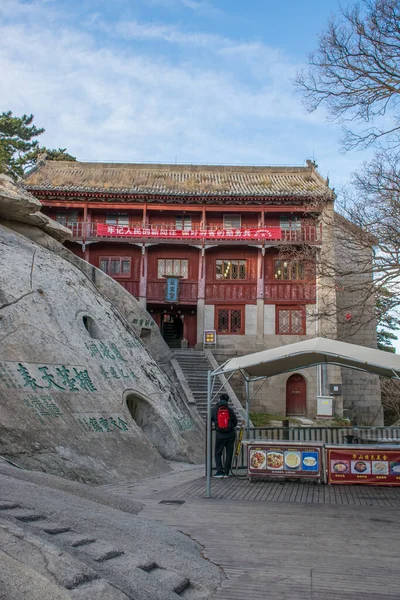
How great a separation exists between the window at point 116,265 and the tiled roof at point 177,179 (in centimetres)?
364

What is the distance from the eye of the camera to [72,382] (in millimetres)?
12656

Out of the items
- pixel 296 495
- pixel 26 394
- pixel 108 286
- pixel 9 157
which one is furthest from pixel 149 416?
pixel 9 157

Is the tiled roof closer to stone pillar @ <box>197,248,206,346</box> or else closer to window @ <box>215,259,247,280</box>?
stone pillar @ <box>197,248,206,346</box>

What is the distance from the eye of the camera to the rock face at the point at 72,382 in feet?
35.5

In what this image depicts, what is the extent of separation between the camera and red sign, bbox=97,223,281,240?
96.8ft

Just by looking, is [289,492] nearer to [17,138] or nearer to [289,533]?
[289,533]

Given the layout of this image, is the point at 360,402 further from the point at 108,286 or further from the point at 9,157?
the point at 9,157

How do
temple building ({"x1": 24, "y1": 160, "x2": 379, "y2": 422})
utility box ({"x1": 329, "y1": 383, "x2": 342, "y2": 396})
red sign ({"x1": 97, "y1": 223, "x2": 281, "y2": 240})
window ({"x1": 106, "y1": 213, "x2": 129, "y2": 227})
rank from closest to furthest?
utility box ({"x1": 329, "y1": 383, "x2": 342, "y2": 396})
red sign ({"x1": 97, "y1": 223, "x2": 281, "y2": 240})
temple building ({"x1": 24, "y1": 160, "x2": 379, "y2": 422})
window ({"x1": 106, "y1": 213, "x2": 129, "y2": 227})

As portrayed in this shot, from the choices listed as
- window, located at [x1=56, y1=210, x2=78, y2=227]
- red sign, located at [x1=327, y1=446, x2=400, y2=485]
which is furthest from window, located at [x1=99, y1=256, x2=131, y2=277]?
red sign, located at [x1=327, y1=446, x2=400, y2=485]

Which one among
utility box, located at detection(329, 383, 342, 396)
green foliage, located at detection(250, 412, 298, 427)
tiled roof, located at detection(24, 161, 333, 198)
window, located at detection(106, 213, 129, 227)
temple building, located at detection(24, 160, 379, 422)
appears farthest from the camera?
window, located at detection(106, 213, 129, 227)

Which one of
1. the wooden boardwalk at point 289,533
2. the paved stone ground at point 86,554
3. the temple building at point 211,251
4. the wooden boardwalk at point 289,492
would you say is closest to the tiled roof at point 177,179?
the temple building at point 211,251

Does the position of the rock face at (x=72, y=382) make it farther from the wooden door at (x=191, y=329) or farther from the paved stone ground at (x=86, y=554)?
the wooden door at (x=191, y=329)

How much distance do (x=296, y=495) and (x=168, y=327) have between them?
77.0 ft

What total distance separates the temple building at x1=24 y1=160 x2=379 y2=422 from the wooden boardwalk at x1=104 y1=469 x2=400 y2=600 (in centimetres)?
1878
